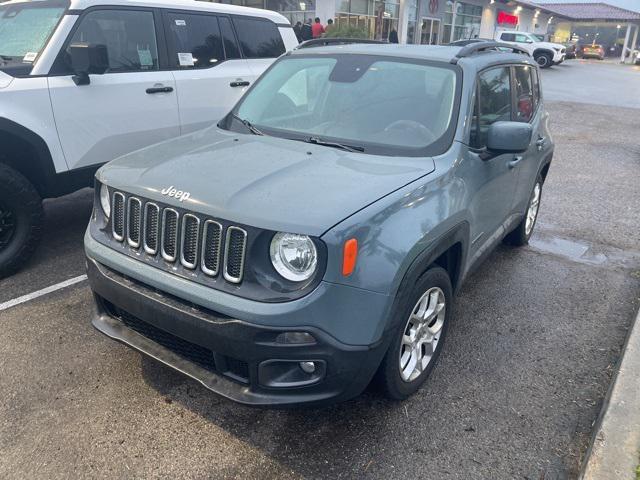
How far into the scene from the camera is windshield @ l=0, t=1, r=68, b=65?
430cm

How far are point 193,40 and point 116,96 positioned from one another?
1.13m

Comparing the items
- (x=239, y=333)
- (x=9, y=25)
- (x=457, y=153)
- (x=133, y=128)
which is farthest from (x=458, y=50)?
(x=9, y=25)

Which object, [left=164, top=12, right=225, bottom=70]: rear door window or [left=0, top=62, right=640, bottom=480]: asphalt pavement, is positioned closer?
[left=0, top=62, right=640, bottom=480]: asphalt pavement

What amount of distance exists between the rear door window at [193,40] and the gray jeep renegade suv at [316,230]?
1.87 m

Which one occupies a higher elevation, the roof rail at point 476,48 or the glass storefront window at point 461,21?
the roof rail at point 476,48

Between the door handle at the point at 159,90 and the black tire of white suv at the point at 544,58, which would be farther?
the black tire of white suv at the point at 544,58

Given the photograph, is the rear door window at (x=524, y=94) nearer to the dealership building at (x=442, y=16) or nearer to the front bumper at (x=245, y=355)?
the front bumper at (x=245, y=355)

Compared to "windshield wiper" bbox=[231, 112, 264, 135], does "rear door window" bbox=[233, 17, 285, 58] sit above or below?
above

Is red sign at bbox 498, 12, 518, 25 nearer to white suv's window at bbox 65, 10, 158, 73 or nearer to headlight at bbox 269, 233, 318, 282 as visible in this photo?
white suv's window at bbox 65, 10, 158, 73

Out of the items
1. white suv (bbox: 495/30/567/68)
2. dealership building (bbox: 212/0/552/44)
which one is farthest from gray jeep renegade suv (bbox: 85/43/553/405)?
white suv (bbox: 495/30/567/68)

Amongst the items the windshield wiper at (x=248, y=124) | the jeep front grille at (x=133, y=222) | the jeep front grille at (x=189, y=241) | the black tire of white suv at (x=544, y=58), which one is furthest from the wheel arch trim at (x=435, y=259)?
the black tire of white suv at (x=544, y=58)

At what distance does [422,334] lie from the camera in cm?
289

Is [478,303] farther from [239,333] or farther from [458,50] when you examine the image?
[239,333]

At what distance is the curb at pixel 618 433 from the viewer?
2.39 meters
